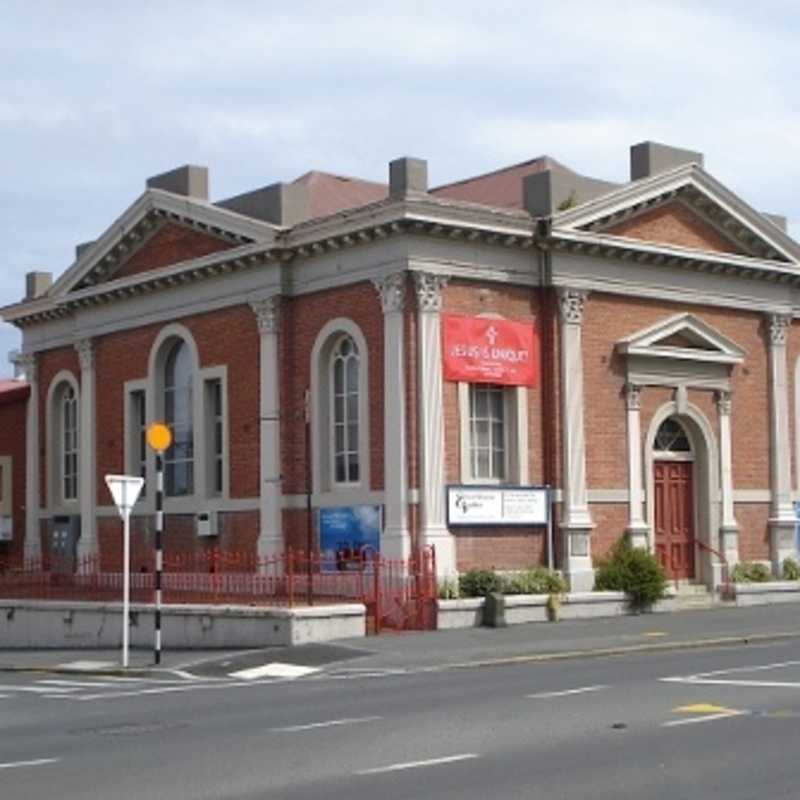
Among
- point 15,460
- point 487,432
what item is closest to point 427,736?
point 487,432

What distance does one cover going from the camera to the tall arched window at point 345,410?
3069 cm

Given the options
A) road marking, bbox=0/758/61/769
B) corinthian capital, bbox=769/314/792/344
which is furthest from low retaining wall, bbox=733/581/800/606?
road marking, bbox=0/758/61/769

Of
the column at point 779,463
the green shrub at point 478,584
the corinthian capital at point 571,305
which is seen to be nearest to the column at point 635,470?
the corinthian capital at point 571,305

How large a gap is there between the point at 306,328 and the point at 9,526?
44.3 feet

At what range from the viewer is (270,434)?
1248 inches

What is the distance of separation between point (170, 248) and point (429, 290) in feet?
26.5

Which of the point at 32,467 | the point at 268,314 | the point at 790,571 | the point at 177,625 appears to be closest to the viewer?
the point at 177,625

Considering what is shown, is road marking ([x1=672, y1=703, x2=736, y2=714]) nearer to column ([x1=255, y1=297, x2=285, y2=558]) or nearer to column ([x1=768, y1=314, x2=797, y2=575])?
column ([x1=255, y1=297, x2=285, y2=558])

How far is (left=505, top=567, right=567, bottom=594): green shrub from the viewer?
29.1 m

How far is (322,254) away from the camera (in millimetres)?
30875

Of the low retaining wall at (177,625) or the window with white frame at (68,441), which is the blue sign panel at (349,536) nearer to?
the low retaining wall at (177,625)

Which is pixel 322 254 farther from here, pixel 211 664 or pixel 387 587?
pixel 211 664

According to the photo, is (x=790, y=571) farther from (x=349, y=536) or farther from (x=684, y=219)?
(x=349, y=536)

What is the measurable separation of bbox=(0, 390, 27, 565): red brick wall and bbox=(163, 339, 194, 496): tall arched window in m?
7.21
